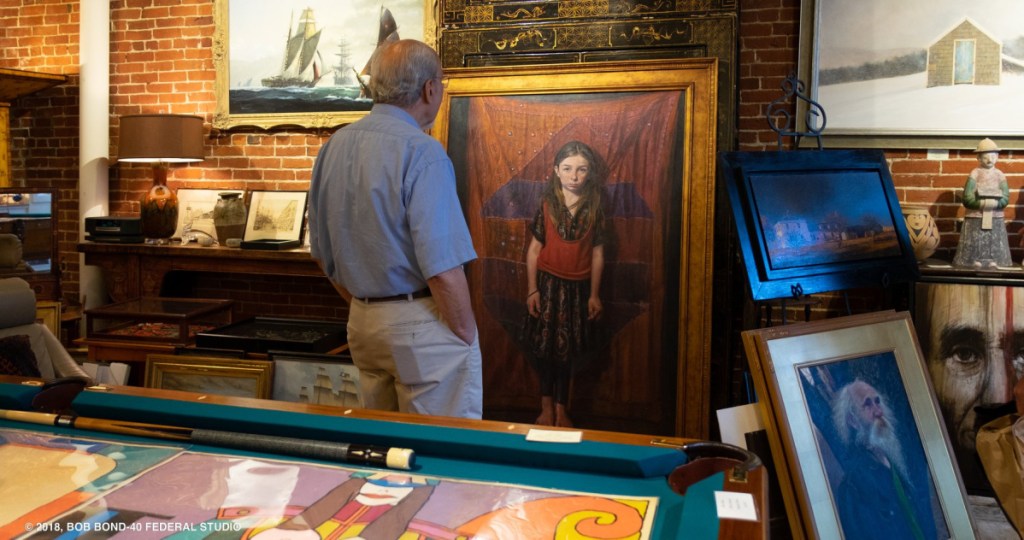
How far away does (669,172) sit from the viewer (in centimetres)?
401

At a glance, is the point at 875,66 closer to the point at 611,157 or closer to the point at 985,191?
the point at 985,191

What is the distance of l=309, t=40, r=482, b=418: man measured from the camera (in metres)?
2.62

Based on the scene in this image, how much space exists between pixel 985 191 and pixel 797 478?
6.77ft

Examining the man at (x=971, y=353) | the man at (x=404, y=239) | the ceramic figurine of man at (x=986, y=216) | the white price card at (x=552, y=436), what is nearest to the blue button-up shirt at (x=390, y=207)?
the man at (x=404, y=239)

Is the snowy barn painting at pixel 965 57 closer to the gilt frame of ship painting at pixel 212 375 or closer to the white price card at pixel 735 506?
the white price card at pixel 735 506

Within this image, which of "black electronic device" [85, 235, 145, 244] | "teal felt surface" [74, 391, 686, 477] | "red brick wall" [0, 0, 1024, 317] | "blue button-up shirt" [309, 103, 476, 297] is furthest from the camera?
"black electronic device" [85, 235, 145, 244]

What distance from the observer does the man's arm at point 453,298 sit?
8.68 feet

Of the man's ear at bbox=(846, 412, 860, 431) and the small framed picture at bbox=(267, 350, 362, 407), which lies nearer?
the man's ear at bbox=(846, 412, 860, 431)

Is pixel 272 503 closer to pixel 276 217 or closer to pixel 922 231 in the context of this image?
pixel 922 231

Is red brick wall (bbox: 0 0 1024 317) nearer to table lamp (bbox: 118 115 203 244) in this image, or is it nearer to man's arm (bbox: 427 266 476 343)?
table lamp (bbox: 118 115 203 244)

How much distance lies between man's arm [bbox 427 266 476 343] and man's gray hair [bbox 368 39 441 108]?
0.58 m

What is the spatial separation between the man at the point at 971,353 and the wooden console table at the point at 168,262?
3.06 meters

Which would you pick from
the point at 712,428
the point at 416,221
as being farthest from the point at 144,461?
the point at 712,428

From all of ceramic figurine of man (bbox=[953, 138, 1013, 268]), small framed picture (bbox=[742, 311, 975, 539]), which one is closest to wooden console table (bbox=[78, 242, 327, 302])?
small framed picture (bbox=[742, 311, 975, 539])
